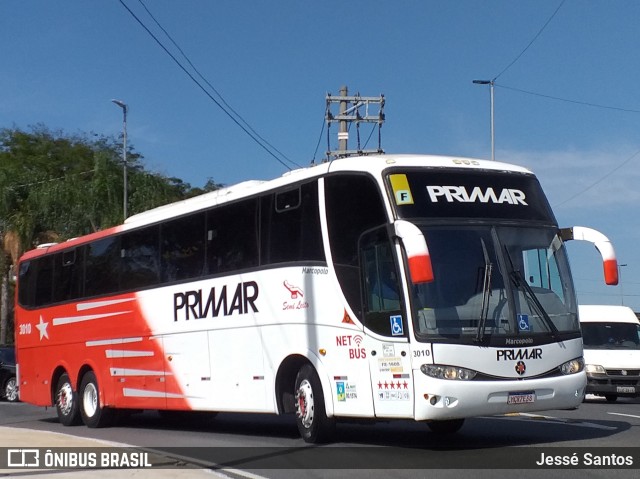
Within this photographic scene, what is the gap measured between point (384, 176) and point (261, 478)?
4090mm

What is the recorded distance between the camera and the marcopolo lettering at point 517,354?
11.9 m

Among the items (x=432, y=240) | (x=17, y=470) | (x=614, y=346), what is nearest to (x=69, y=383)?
(x=17, y=470)

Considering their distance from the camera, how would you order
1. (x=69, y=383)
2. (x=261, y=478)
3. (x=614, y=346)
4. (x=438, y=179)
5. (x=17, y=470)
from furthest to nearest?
(x=614, y=346), (x=69, y=383), (x=438, y=179), (x=17, y=470), (x=261, y=478)

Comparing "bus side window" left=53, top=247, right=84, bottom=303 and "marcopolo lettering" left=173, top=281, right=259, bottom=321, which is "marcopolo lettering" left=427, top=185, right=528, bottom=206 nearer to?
"marcopolo lettering" left=173, top=281, right=259, bottom=321

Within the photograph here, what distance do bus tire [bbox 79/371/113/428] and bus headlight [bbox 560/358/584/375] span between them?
9.78 m

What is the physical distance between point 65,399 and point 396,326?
34.3 ft

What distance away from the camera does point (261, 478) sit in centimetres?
1041

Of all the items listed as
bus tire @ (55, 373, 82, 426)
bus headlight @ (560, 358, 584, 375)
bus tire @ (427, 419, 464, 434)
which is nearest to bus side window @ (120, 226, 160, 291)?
bus tire @ (55, 373, 82, 426)

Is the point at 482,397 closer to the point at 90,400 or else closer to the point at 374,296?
the point at 374,296

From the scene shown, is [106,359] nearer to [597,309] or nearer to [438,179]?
[438,179]

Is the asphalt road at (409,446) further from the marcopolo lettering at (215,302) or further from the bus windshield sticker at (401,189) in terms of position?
the bus windshield sticker at (401,189)

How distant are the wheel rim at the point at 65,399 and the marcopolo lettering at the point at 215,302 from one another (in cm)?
461

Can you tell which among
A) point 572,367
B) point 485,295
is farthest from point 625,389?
point 485,295

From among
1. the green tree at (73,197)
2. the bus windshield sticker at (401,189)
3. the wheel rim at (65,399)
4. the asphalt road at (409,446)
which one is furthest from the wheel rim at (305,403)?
the green tree at (73,197)
